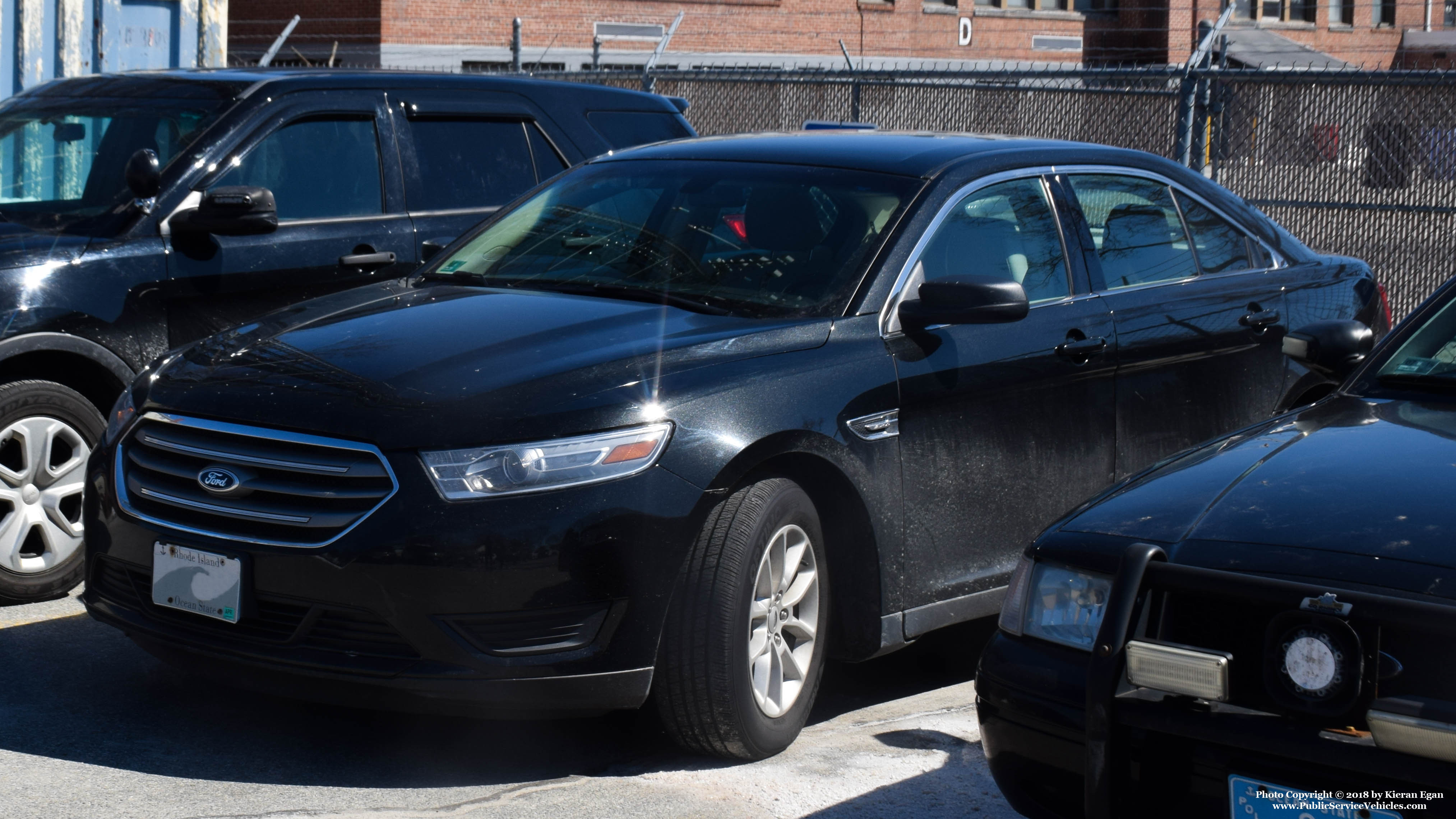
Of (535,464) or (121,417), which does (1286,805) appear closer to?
(535,464)

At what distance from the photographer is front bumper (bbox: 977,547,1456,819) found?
2729mm

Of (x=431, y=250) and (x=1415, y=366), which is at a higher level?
(x=431, y=250)

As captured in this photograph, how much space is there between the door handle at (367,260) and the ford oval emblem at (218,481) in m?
2.33

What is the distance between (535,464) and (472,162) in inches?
134

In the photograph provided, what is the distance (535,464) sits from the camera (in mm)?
3955

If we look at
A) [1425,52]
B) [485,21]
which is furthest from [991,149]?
[1425,52]

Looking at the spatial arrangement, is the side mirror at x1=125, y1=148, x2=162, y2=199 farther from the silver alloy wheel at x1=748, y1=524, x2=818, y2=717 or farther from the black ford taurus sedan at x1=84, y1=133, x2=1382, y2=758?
the silver alloy wheel at x1=748, y1=524, x2=818, y2=717

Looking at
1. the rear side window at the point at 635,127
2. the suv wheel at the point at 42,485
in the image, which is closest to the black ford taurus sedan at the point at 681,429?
the suv wheel at the point at 42,485

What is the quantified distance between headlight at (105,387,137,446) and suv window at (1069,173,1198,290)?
311 cm

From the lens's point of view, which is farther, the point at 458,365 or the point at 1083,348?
the point at 1083,348

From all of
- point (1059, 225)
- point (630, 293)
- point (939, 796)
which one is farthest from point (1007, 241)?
point (939, 796)

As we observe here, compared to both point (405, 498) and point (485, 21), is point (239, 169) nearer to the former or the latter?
point (405, 498)

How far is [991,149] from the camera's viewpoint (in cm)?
540

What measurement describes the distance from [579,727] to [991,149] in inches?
91.7
